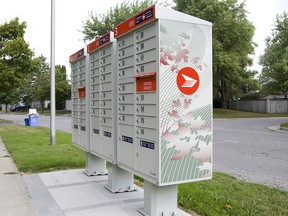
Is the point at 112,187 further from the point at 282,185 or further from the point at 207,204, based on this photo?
the point at 282,185

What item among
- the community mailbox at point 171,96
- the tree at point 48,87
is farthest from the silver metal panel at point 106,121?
the tree at point 48,87

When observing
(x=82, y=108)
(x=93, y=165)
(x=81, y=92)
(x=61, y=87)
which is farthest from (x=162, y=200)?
(x=61, y=87)

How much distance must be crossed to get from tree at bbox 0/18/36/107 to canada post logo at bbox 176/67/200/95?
21.8 metres

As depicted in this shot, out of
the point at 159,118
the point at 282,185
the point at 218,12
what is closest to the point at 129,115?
the point at 159,118

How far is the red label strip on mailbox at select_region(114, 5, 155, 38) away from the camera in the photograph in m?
4.18

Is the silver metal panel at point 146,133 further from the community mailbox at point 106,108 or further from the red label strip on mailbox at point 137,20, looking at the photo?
the red label strip on mailbox at point 137,20

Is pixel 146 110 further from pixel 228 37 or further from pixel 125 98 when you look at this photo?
pixel 228 37

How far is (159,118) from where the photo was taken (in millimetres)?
4086

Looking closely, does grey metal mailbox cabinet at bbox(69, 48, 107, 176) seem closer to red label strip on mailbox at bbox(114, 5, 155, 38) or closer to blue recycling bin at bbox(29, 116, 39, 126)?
red label strip on mailbox at bbox(114, 5, 155, 38)

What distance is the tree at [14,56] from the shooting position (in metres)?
24.0

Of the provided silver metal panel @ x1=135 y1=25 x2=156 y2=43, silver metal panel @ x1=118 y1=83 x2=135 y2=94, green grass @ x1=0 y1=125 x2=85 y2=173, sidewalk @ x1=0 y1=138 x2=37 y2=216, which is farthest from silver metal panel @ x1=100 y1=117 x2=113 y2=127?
green grass @ x1=0 y1=125 x2=85 y2=173

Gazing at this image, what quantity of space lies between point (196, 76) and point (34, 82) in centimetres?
5516

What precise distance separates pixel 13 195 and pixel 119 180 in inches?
68.4

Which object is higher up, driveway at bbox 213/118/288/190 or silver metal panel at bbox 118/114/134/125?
silver metal panel at bbox 118/114/134/125
